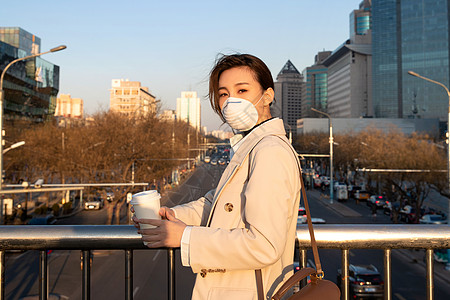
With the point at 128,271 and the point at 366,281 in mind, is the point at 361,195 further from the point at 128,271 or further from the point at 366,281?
the point at 128,271

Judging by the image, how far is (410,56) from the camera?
337 feet

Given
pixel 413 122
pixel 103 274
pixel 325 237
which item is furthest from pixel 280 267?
pixel 413 122

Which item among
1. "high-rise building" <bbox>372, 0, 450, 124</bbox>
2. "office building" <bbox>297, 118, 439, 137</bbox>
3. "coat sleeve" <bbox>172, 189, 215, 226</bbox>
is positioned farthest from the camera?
"high-rise building" <bbox>372, 0, 450, 124</bbox>

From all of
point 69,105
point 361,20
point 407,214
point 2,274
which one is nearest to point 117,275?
point 2,274

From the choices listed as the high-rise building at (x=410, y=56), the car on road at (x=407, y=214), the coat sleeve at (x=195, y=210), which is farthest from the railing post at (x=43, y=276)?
the high-rise building at (x=410, y=56)

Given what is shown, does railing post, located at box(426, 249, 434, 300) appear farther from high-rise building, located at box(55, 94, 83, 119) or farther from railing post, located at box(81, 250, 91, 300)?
high-rise building, located at box(55, 94, 83, 119)

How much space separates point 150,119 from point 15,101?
123 feet

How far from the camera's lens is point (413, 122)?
8781 cm

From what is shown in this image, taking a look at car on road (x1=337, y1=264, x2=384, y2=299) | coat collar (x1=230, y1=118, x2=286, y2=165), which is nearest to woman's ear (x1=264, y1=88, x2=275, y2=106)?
coat collar (x1=230, y1=118, x2=286, y2=165)

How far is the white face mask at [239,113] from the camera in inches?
69.6

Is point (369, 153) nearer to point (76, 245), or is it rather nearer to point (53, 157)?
point (53, 157)

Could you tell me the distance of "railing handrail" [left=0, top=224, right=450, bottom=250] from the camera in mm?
2100

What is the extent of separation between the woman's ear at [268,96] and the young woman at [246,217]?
0.23ft

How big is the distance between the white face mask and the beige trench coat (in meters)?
0.11
